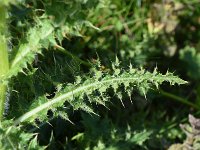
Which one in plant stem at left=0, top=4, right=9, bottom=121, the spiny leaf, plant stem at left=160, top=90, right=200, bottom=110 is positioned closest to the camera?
plant stem at left=0, top=4, right=9, bottom=121

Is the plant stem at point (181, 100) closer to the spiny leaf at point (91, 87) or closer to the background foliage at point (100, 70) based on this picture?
the background foliage at point (100, 70)

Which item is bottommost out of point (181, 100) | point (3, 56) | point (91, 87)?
point (181, 100)

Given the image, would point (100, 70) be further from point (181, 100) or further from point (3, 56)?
point (181, 100)

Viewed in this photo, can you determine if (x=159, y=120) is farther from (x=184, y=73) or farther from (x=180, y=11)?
(x=180, y=11)

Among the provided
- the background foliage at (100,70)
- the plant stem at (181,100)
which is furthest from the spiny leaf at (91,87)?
the plant stem at (181,100)

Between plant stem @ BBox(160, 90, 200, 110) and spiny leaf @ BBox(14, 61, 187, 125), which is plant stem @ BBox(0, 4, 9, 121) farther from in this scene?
plant stem @ BBox(160, 90, 200, 110)

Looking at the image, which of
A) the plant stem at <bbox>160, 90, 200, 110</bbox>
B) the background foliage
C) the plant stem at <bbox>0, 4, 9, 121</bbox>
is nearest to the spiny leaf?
the background foliage

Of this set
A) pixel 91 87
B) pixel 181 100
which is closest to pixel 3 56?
pixel 91 87

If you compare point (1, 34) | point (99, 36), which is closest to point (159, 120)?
point (99, 36)
